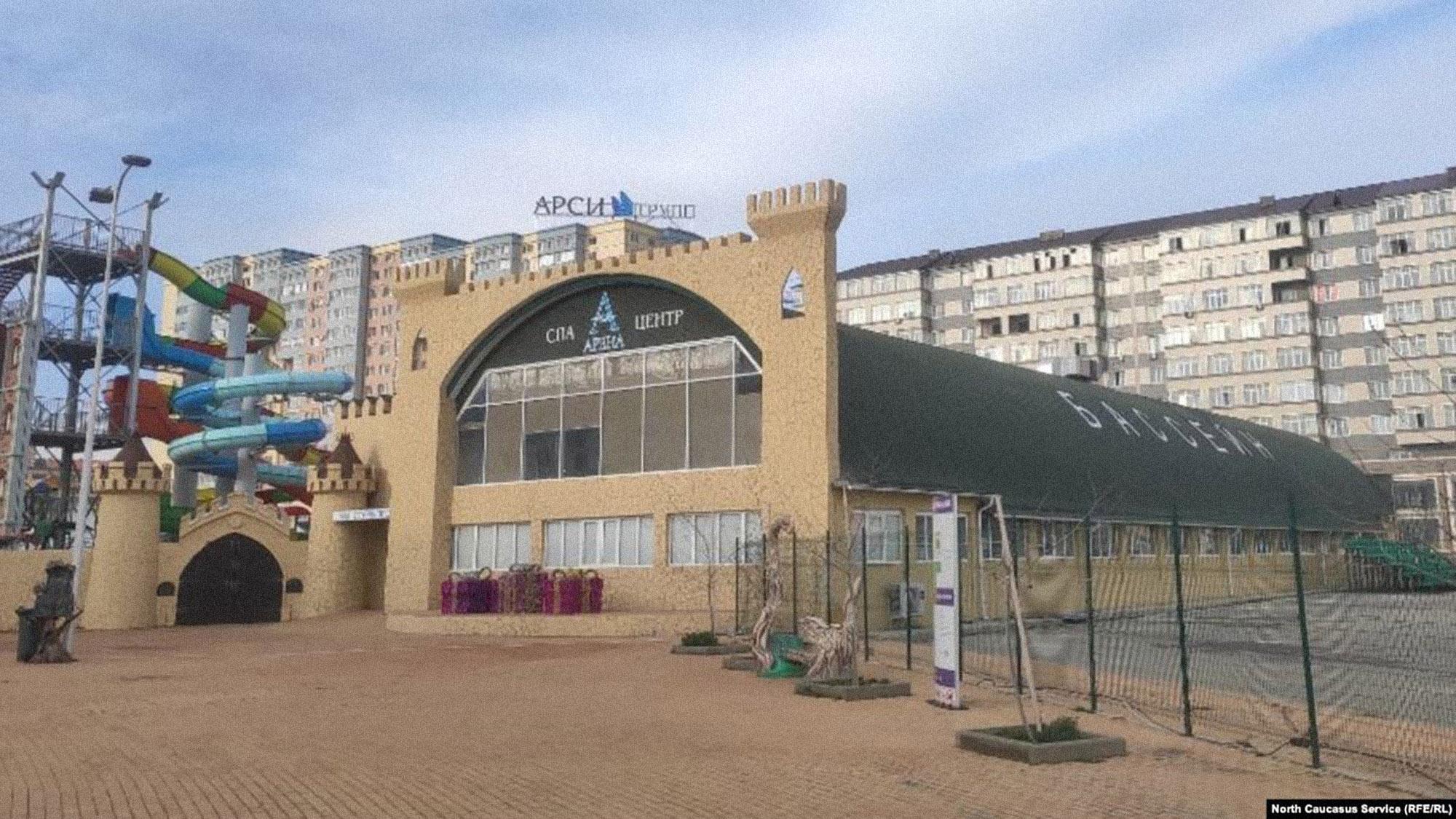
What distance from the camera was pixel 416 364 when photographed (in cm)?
3850

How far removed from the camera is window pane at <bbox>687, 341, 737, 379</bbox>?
104 feet

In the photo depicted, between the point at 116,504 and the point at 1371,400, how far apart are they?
83.7 metres

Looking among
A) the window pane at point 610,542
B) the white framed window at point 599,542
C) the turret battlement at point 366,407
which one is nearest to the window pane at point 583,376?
the white framed window at point 599,542

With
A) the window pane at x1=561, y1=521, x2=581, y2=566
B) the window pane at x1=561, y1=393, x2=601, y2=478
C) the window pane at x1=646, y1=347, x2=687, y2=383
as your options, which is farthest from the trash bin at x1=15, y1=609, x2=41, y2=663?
the window pane at x1=646, y1=347, x2=687, y2=383

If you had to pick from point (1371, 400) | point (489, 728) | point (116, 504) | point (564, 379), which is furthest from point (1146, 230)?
point (489, 728)

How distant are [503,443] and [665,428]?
22.4 ft

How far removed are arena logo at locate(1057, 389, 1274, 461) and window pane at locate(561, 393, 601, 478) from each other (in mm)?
21013

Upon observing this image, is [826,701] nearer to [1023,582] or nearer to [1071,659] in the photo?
[1071,659]

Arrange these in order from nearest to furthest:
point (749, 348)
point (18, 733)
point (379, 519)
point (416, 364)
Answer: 1. point (18, 733)
2. point (749, 348)
3. point (416, 364)
4. point (379, 519)

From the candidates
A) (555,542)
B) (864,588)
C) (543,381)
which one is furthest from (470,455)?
(864,588)

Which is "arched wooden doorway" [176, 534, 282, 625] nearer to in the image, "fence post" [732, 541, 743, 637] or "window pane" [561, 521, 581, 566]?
"window pane" [561, 521, 581, 566]

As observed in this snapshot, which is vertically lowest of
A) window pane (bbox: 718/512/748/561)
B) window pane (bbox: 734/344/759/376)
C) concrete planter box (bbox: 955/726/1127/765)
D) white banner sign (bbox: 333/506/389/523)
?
concrete planter box (bbox: 955/726/1127/765)

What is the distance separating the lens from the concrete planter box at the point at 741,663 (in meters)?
20.9

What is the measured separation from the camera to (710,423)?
31.8 meters
